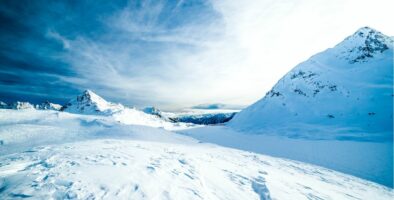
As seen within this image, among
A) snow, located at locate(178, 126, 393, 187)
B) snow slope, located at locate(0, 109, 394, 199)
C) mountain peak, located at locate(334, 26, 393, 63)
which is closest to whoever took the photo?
snow slope, located at locate(0, 109, 394, 199)

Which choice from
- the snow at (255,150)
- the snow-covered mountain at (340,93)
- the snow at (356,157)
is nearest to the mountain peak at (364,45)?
the snow-covered mountain at (340,93)

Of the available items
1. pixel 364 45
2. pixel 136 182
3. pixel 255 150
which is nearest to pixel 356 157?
pixel 255 150

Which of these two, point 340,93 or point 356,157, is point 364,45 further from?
point 356,157

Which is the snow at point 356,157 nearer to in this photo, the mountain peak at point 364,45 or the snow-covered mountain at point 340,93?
the snow-covered mountain at point 340,93

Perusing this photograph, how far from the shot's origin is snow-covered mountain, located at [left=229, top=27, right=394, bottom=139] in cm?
2266

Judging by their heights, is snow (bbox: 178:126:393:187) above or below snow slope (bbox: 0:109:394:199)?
below

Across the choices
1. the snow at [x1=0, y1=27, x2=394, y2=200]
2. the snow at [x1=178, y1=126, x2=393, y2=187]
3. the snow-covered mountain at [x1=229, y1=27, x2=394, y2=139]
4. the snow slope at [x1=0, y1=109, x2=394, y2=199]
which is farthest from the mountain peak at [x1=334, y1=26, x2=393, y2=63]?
the snow slope at [x1=0, y1=109, x2=394, y2=199]

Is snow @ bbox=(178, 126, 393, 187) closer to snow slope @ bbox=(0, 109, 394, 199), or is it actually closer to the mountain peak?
snow slope @ bbox=(0, 109, 394, 199)

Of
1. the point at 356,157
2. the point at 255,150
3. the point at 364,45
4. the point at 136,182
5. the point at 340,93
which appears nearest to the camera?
the point at 136,182

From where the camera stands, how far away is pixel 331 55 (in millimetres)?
36375

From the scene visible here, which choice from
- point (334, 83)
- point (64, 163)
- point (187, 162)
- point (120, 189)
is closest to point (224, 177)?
point (187, 162)

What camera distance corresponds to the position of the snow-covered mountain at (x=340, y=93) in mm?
22656

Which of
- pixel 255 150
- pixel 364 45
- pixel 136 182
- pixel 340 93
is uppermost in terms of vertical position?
pixel 364 45

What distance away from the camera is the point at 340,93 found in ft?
91.6
